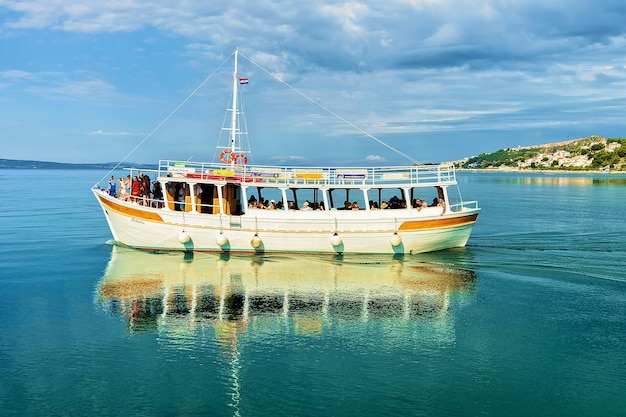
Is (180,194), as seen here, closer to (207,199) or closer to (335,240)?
(207,199)

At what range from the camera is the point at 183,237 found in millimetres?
29969

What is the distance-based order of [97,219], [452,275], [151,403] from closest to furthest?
[151,403], [452,275], [97,219]

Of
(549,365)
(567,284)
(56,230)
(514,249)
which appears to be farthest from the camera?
(56,230)

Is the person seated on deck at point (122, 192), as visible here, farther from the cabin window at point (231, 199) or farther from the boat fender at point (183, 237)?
the cabin window at point (231, 199)

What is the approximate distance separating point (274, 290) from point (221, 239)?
6.91m

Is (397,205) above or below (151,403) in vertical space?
above

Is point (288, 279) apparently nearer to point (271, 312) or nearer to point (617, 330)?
point (271, 312)

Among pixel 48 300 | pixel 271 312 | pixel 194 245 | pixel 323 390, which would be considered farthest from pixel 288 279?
pixel 323 390

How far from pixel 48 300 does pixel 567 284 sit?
22.2 metres

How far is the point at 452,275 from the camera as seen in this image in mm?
26984

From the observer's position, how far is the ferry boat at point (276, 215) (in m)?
30.2

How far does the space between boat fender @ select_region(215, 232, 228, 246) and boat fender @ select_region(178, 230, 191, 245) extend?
5.17 feet

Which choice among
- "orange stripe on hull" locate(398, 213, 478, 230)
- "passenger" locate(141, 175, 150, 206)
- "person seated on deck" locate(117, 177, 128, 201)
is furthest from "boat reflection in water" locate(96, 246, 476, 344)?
"passenger" locate(141, 175, 150, 206)

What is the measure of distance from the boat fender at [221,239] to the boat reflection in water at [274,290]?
88 cm
